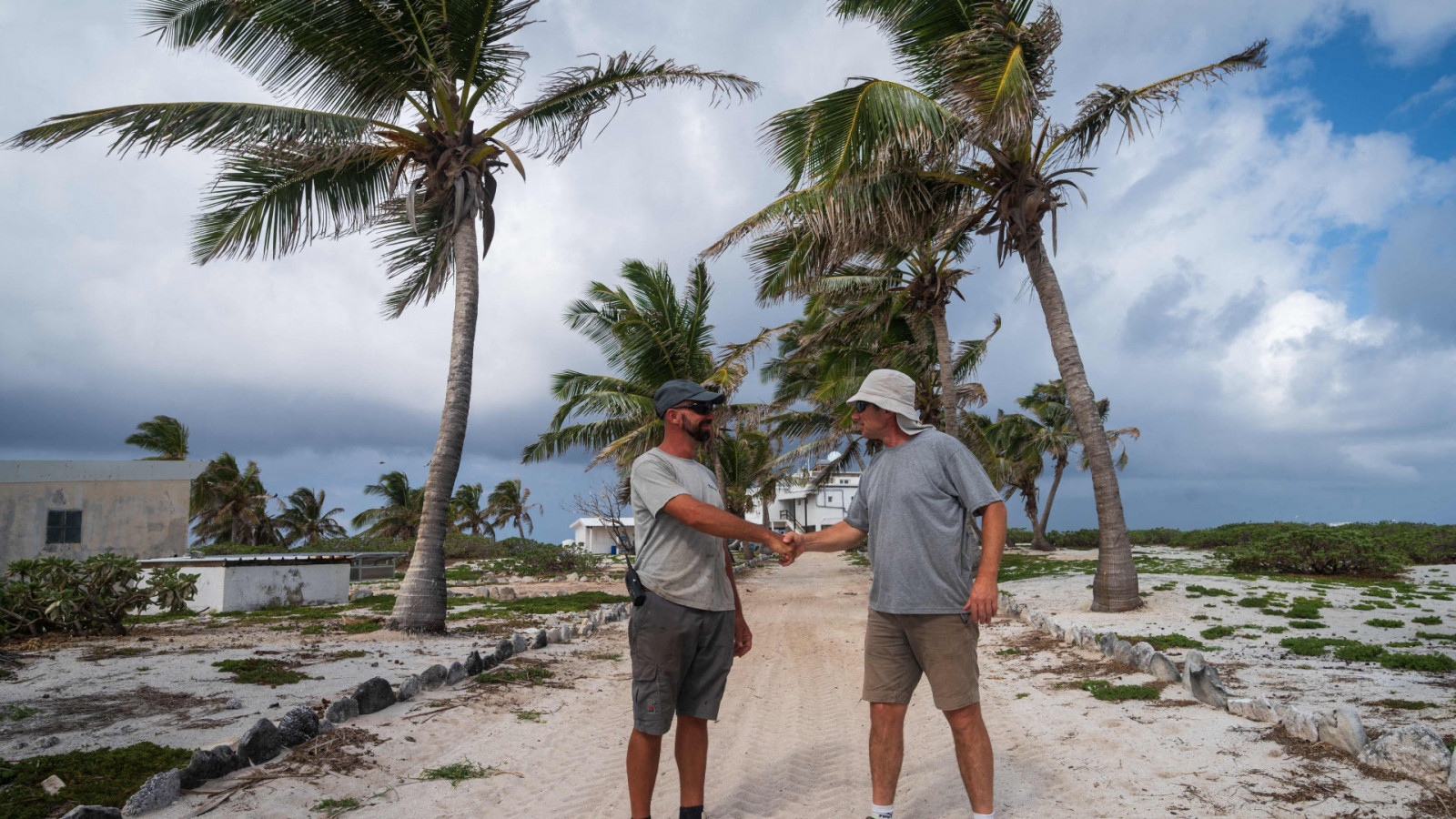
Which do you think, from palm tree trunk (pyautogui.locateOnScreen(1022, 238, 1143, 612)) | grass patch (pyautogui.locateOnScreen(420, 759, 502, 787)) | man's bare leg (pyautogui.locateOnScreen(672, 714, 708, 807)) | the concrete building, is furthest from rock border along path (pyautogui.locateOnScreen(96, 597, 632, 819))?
the concrete building

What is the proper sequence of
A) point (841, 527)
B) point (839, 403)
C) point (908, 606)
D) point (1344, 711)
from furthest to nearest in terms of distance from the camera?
point (839, 403), point (1344, 711), point (841, 527), point (908, 606)

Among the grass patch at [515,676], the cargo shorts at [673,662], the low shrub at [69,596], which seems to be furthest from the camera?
the low shrub at [69,596]

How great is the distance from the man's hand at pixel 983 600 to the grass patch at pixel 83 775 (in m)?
3.80

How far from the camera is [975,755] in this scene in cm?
326

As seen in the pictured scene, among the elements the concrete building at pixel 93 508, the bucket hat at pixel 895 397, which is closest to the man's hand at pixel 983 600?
the bucket hat at pixel 895 397

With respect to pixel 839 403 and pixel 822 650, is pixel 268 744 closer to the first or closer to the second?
pixel 822 650

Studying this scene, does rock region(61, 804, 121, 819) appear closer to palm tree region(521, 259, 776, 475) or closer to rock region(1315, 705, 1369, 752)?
rock region(1315, 705, 1369, 752)

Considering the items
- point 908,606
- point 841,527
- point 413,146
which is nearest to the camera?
point 908,606

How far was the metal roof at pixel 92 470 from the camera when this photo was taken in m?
18.5

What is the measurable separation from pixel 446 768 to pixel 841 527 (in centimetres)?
→ 258

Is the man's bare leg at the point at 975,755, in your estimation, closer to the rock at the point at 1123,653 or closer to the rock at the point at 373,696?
the rock at the point at 373,696

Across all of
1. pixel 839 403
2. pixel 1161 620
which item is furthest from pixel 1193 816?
pixel 839 403

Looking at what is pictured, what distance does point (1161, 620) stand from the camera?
31.9ft

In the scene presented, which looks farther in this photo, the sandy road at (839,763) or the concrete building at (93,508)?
the concrete building at (93,508)
